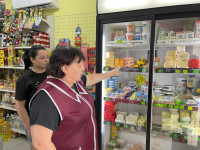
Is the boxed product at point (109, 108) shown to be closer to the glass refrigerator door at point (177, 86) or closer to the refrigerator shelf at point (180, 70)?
the glass refrigerator door at point (177, 86)

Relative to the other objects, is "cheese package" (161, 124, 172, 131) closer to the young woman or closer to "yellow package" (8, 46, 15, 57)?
the young woman

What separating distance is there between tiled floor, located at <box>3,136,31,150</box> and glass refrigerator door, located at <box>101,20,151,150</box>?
6.20 feet

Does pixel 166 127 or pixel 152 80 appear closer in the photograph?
pixel 152 80

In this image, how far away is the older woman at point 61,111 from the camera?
1069 millimetres

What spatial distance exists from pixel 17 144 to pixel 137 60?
122 inches

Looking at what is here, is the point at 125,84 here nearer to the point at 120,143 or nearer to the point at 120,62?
the point at 120,62

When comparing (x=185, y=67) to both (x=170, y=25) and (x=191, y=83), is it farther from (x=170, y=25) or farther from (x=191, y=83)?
(x=170, y=25)

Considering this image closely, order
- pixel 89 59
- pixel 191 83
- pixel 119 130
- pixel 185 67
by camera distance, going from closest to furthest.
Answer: pixel 185 67 < pixel 191 83 < pixel 119 130 < pixel 89 59

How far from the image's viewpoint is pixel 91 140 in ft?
4.74

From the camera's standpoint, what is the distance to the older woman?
3.51 feet

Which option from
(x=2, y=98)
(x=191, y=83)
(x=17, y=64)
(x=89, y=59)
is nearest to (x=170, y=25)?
(x=191, y=83)

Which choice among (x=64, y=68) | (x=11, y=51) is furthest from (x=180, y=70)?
(x=11, y=51)

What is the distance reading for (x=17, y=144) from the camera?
340 cm

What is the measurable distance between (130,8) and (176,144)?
6.46 feet
